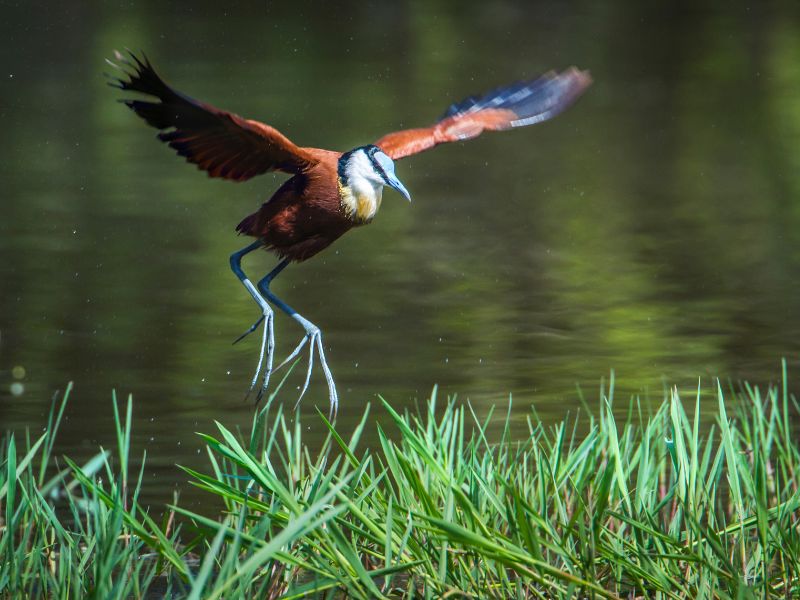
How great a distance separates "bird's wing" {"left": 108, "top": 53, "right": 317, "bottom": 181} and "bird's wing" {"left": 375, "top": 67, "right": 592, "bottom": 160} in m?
0.44

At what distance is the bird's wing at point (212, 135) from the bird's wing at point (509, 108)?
44 centimetres

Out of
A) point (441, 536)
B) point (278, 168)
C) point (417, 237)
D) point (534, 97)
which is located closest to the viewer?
point (441, 536)

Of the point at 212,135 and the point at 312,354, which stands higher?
the point at 212,135

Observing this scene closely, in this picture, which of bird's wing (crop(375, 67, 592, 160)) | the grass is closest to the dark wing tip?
bird's wing (crop(375, 67, 592, 160))

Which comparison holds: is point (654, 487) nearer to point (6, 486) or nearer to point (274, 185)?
point (6, 486)

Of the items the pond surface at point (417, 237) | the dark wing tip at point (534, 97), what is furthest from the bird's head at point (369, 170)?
the pond surface at point (417, 237)

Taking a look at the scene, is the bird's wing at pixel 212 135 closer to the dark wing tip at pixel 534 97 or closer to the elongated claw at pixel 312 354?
the elongated claw at pixel 312 354

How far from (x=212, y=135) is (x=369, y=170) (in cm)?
33

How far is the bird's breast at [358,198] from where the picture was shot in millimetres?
3121

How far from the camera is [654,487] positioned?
3.54 metres

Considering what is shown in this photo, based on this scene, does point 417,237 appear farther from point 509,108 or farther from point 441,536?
point 441,536

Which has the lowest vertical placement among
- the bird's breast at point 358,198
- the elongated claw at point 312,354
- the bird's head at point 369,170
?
the elongated claw at point 312,354

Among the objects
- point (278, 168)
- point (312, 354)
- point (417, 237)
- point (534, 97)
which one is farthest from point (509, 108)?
point (417, 237)

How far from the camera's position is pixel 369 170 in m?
3.12
